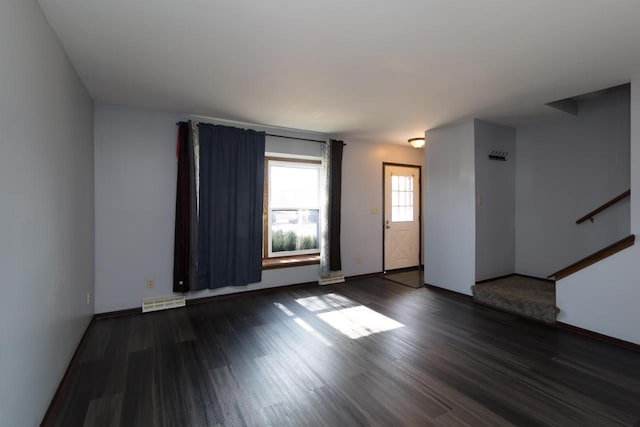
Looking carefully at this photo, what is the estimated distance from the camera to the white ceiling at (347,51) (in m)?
1.81

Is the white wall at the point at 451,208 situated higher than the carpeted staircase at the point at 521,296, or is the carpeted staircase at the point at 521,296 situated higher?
the white wall at the point at 451,208

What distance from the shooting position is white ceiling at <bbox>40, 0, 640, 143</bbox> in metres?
1.81

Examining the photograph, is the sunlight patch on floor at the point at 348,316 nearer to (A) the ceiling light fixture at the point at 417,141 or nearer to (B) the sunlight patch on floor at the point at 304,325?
(B) the sunlight patch on floor at the point at 304,325

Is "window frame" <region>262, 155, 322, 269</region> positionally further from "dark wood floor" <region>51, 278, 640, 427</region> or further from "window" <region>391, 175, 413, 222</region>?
"window" <region>391, 175, 413, 222</region>

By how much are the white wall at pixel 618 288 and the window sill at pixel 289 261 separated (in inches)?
133

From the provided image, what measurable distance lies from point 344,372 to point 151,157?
11.0ft

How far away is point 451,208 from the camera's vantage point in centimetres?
445

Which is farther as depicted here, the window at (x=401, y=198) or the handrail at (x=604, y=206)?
the window at (x=401, y=198)

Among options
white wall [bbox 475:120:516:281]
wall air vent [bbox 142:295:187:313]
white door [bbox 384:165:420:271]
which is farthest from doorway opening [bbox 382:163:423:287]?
wall air vent [bbox 142:295:187:313]

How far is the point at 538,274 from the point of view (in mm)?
4473

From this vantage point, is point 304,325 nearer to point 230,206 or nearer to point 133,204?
point 230,206

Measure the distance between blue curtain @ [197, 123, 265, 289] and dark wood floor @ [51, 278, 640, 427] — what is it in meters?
0.69

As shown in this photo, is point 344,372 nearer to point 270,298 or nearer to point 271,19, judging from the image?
point 270,298

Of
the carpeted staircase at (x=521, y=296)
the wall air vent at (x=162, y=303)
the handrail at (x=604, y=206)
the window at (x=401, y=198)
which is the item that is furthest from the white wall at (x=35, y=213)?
the handrail at (x=604, y=206)
